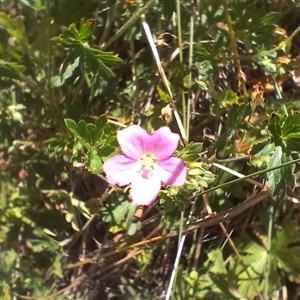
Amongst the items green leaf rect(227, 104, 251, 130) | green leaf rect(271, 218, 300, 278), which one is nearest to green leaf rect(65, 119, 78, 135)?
green leaf rect(227, 104, 251, 130)

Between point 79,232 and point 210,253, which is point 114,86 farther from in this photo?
point 210,253

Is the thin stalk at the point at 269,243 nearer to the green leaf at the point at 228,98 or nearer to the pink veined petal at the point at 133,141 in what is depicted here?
the green leaf at the point at 228,98

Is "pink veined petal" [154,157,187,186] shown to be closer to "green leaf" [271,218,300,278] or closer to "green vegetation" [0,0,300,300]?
"green vegetation" [0,0,300,300]

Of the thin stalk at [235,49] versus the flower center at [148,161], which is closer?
the flower center at [148,161]

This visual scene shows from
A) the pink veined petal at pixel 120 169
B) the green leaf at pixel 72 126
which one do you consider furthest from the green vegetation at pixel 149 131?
the pink veined petal at pixel 120 169

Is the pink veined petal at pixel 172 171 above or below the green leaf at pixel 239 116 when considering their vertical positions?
below

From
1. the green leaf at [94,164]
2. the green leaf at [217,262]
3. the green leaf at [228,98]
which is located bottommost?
the green leaf at [217,262]

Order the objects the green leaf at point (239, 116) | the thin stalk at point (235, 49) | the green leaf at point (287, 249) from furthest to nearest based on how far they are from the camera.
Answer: the green leaf at point (287, 249) < the thin stalk at point (235, 49) < the green leaf at point (239, 116)

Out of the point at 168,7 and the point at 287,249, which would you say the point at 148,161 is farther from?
the point at 287,249
